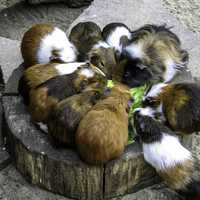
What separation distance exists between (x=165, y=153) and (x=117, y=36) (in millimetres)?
1148

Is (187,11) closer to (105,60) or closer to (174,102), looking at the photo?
(105,60)

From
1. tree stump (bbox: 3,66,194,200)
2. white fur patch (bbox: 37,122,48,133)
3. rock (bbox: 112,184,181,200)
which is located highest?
white fur patch (bbox: 37,122,48,133)

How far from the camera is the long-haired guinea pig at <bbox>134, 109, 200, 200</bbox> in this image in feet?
11.0

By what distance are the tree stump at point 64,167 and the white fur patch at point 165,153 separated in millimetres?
71

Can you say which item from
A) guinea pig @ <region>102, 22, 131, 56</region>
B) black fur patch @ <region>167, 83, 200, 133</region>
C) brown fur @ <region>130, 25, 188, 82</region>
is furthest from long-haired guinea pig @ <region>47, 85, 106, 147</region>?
guinea pig @ <region>102, 22, 131, 56</region>

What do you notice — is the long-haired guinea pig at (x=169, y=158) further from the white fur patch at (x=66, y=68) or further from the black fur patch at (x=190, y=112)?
the white fur patch at (x=66, y=68)

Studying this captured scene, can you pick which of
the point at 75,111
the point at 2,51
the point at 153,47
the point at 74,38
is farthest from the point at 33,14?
the point at 75,111

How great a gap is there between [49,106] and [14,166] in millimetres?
→ 693

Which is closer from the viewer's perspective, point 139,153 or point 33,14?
point 139,153

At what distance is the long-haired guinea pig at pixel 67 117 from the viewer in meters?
3.31

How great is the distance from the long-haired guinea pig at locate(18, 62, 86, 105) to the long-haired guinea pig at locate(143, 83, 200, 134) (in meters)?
0.58

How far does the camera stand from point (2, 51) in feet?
16.0

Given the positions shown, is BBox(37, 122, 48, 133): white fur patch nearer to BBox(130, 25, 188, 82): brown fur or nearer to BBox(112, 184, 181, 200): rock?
BBox(112, 184, 181, 200): rock

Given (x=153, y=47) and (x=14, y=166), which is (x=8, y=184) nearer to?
(x=14, y=166)
